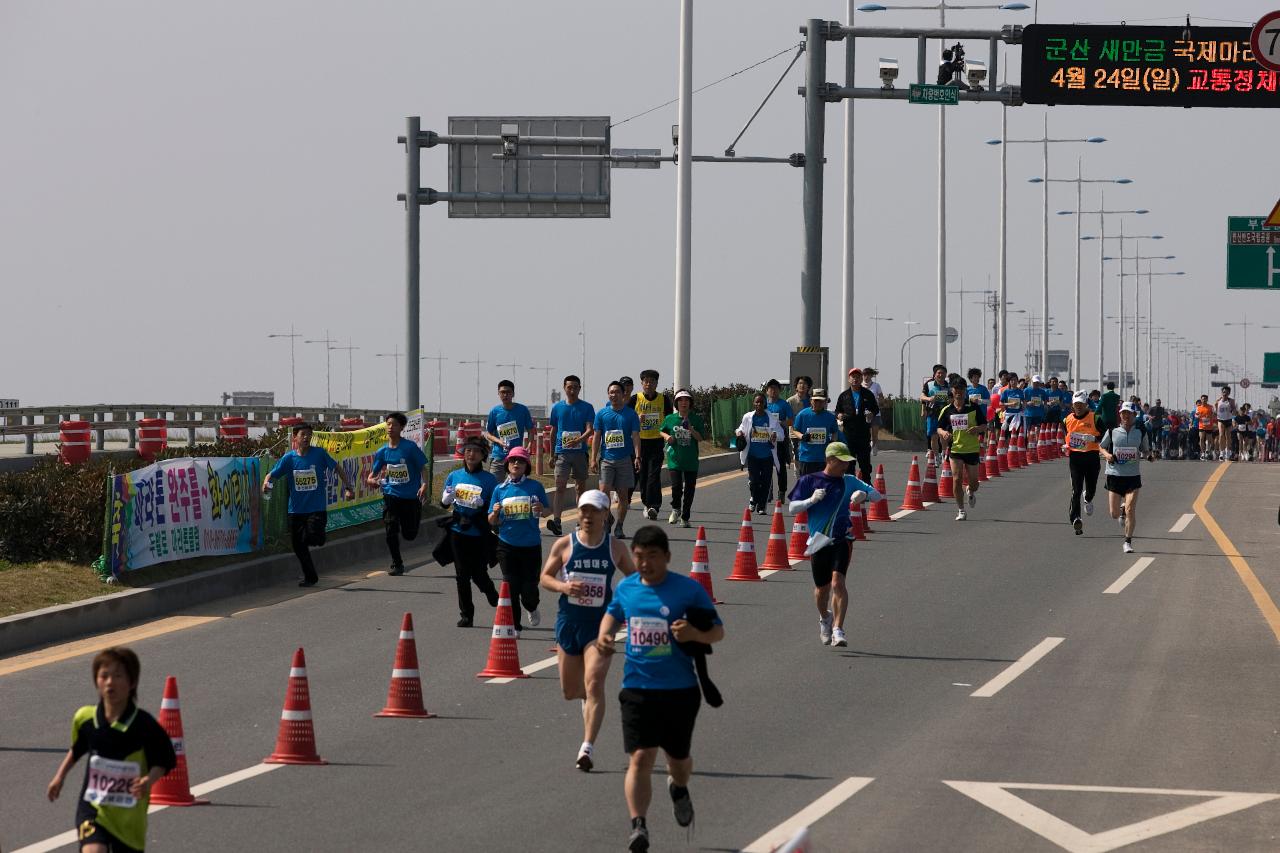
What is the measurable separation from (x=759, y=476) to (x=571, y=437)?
4.60 meters

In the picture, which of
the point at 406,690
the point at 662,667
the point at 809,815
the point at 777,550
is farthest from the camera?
the point at 777,550

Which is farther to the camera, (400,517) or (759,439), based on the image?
(759,439)

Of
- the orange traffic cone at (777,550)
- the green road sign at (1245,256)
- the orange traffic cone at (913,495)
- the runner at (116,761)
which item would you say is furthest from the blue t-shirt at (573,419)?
the green road sign at (1245,256)

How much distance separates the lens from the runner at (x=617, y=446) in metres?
23.4

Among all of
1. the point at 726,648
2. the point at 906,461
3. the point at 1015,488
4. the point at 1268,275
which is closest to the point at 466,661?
the point at 726,648

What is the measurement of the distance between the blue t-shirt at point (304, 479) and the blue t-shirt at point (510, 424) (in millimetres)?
2180

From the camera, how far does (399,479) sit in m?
21.3

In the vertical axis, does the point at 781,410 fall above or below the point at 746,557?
above

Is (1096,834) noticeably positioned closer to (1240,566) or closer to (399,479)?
(399,479)

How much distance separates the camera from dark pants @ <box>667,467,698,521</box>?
26375 millimetres

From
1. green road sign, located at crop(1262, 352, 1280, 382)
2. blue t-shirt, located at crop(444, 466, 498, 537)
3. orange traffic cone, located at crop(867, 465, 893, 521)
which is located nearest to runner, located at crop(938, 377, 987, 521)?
orange traffic cone, located at crop(867, 465, 893, 521)

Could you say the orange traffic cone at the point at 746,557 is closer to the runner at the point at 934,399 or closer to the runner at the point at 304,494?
the runner at the point at 304,494

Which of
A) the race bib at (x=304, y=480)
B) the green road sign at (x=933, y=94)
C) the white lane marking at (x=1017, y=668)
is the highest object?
the green road sign at (x=933, y=94)

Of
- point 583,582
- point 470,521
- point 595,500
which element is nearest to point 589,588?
point 583,582
